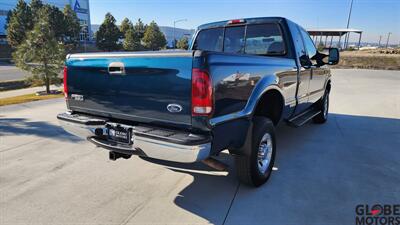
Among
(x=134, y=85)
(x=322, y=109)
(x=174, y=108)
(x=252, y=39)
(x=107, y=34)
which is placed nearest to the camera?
(x=174, y=108)

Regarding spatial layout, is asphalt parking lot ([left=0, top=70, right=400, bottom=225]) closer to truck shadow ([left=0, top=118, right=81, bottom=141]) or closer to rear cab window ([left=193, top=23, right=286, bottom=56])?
truck shadow ([left=0, top=118, right=81, bottom=141])

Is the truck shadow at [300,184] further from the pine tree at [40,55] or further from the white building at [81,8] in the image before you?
the white building at [81,8]

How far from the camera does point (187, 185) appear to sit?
3619 millimetres

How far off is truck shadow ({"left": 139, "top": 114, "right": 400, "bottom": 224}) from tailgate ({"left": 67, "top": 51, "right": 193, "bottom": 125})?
3.47 ft

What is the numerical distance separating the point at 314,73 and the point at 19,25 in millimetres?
46876

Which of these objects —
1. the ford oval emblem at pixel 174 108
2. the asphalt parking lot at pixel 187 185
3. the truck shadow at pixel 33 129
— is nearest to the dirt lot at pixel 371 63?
the asphalt parking lot at pixel 187 185

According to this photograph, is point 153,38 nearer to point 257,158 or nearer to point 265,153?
point 265,153

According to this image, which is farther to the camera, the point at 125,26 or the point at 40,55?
the point at 125,26

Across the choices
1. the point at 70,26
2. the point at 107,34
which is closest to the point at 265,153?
the point at 107,34

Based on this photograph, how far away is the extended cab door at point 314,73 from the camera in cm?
529

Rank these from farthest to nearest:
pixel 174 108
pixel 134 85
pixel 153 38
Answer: pixel 153 38 < pixel 134 85 < pixel 174 108

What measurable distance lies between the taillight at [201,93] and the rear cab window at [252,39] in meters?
2.26

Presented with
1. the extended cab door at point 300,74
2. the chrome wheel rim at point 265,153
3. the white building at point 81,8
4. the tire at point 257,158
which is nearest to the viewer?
the tire at point 257,158

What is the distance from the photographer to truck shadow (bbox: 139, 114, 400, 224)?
9.87ft
